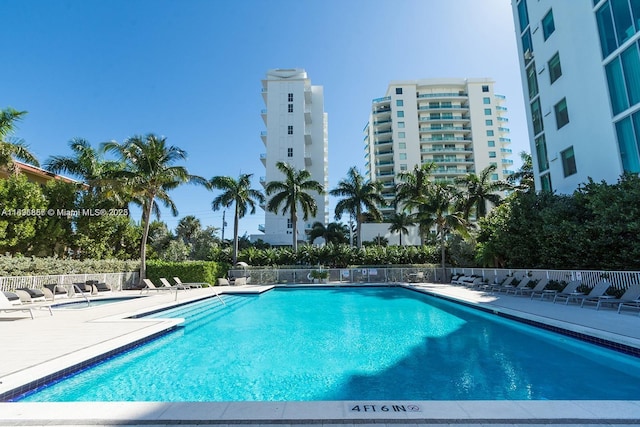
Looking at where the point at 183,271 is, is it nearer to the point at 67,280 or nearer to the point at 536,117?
the point at 67,280

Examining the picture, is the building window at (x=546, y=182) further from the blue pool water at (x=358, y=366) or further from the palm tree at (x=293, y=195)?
the palm tree at (x=293, y=195)

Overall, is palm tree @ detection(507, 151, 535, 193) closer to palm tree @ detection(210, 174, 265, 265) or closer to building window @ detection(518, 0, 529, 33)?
building window @ detection(518, 0, 529, 33)

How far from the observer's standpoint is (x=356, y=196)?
32594 mm

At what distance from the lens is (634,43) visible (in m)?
13.4

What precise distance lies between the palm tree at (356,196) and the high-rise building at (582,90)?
14791 millimetres

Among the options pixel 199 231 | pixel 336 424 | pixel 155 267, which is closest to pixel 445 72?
pixel 199 231

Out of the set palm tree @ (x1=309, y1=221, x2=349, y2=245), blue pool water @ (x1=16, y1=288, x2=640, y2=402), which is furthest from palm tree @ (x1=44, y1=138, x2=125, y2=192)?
palm tree @ (x1=309, y1=221, x2=349, y2=245)

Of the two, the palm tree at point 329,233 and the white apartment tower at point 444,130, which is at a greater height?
the white apartment tower at point 444,130

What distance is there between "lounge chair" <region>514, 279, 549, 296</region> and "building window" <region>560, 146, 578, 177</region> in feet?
23.1

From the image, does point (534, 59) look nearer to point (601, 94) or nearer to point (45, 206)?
point (601, 94)

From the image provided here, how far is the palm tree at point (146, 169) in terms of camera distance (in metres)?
21.6

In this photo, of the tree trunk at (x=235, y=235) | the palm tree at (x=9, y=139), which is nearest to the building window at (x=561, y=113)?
Result: the tree trunk at (x=235, y=235)

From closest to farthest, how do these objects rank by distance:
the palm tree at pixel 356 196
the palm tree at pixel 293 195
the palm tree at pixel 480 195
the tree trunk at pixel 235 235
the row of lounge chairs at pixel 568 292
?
the row of lounge chairs at pixel 568 292 → the tree trunk at pixel 235 235 → the palm tree at pixel 293 195 → the palm tree at pixel 356 196 → the palm tree at pixel 480 195

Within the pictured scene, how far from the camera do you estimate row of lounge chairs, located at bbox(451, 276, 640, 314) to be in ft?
30.7
